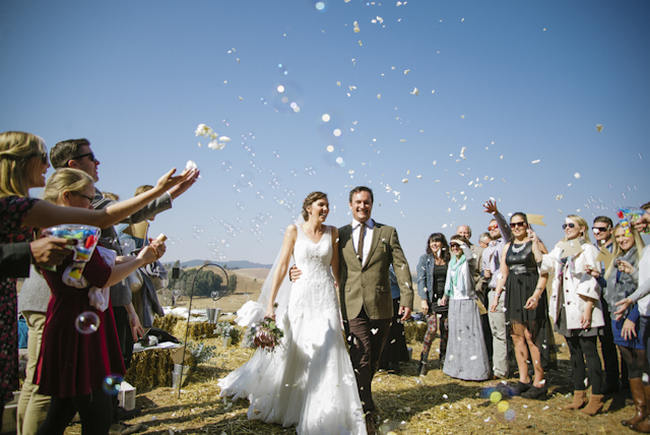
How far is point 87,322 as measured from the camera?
92.0 inches

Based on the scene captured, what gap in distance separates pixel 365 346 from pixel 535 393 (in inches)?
116

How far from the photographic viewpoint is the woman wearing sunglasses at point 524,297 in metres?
5.54

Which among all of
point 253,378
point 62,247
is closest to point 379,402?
point 253,378

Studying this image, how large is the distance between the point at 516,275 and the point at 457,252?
1.17 m

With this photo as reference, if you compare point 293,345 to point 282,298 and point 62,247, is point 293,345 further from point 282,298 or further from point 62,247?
point 62,247

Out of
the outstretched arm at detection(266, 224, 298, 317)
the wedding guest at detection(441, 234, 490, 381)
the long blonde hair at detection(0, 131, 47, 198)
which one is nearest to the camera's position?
the long blonde hair at detection(0, 131, 47, 198)

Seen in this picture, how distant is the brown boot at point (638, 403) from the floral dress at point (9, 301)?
5.78m

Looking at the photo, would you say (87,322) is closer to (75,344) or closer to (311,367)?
(75,344)

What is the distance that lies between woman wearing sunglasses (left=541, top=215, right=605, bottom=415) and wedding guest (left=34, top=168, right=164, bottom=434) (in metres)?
5.18

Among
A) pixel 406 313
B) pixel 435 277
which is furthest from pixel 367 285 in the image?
pixel 435 277

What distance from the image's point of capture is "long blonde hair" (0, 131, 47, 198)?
2.03 metres

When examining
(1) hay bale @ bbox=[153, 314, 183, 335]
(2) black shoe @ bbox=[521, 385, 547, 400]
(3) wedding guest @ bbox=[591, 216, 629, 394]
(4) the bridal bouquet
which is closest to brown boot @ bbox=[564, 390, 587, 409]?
(2) black shoe @ bbox=[521, 385, 547, 400]

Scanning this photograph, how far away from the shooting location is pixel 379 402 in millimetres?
5199

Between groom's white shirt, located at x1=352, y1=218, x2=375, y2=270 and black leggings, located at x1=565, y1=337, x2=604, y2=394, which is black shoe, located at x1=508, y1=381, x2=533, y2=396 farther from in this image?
groom's white shirt, located at x1=352, y1=218, x2=375, y2=270
